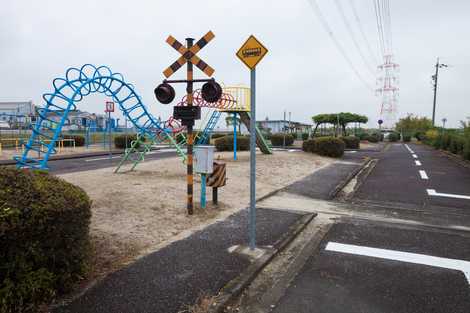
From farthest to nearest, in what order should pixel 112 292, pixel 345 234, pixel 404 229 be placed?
pixel 404 229, pixel 345 234, pixel 112 292

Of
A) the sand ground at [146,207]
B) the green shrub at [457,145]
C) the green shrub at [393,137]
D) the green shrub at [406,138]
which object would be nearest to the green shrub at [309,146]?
the green shrub at [457,145]

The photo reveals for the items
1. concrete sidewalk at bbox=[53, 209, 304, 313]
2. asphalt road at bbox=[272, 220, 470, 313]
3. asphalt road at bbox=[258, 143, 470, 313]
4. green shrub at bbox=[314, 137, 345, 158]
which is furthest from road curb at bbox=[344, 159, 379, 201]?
concrete sidewalk at bbox=[53, 209, 304, 313]

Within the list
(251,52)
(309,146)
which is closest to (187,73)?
(251,52)

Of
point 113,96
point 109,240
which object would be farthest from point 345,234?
point 113,96

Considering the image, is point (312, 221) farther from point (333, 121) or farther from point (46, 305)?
point (333, 121)

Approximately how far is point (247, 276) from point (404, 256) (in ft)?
7.39

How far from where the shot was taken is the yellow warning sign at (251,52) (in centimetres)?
386

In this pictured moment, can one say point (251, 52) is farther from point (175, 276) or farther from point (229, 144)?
point (229, 144)

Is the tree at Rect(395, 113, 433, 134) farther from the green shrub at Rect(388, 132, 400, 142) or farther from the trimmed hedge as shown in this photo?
the trimmed hedge

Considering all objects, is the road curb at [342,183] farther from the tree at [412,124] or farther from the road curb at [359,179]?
the tree at [412,124]

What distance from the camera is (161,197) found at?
725 centimetres

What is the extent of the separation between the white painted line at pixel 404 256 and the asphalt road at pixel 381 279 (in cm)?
1

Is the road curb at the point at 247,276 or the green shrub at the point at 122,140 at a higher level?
the green shrub at the point at 122,140

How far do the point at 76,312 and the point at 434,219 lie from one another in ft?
20.9
